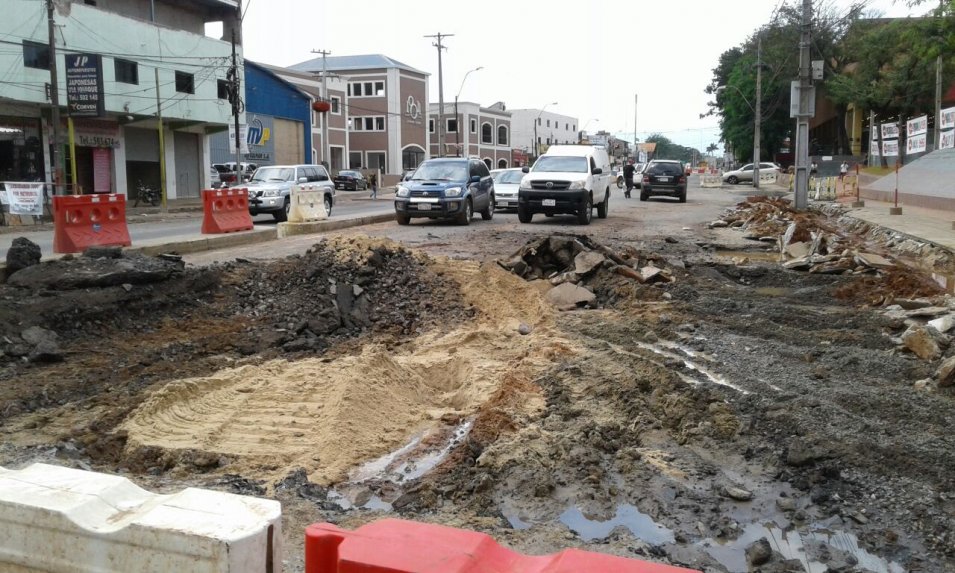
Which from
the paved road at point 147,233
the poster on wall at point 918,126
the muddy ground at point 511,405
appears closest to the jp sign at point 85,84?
the paved road at point 147,233

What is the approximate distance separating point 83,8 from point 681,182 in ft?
86.4

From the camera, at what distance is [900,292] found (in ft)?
33.0

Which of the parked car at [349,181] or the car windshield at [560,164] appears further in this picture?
the parked car at [349,181]

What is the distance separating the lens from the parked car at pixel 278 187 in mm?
23766

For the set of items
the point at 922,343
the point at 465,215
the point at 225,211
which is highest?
the point at 225,211

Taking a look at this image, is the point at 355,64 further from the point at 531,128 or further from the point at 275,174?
the point at 275,174

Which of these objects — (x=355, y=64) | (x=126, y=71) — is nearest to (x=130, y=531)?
(x=126, y=71)

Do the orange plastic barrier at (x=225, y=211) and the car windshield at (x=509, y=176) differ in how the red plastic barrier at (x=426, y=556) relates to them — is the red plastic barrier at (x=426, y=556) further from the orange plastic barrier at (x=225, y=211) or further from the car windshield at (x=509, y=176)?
the car windshield at (x=509, y=176)

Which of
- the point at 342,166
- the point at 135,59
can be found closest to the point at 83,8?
the point at 135,59

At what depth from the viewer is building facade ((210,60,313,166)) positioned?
51.0m

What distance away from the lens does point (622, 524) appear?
164 inches

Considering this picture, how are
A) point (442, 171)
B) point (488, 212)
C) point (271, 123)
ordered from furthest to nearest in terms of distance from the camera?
point (271, 123) < point (488, 212) < point (442, 171)

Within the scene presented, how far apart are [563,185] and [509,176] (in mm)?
6673

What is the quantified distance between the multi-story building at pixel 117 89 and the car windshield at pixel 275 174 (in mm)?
9346
